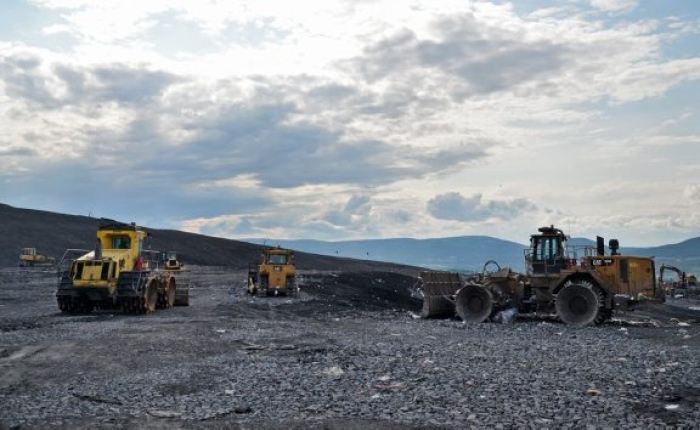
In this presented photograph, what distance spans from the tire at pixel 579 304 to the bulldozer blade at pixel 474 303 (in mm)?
2038

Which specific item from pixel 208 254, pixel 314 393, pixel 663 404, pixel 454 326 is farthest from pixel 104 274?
pixel 208 254

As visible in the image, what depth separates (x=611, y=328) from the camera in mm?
19297

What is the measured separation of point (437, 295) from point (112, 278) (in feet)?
34.7

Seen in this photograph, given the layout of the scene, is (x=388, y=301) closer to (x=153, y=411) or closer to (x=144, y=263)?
(x=144, y=263)

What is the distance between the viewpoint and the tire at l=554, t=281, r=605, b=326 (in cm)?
1956

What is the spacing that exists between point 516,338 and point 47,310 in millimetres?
17193

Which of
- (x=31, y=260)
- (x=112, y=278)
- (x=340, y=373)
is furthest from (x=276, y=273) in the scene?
(x=31, y=260)

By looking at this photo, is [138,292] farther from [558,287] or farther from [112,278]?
[558,287]

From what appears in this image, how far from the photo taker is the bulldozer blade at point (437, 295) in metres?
22.2

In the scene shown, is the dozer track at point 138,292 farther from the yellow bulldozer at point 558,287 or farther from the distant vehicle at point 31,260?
the distant vehicle at point 31,260

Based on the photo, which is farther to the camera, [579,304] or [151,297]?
[151,297]

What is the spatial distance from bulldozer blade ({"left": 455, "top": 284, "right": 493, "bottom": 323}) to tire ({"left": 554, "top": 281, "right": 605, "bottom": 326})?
2038 mm

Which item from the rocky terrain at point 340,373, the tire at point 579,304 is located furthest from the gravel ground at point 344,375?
the tire at point 579,304

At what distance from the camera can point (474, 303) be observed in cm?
2117
